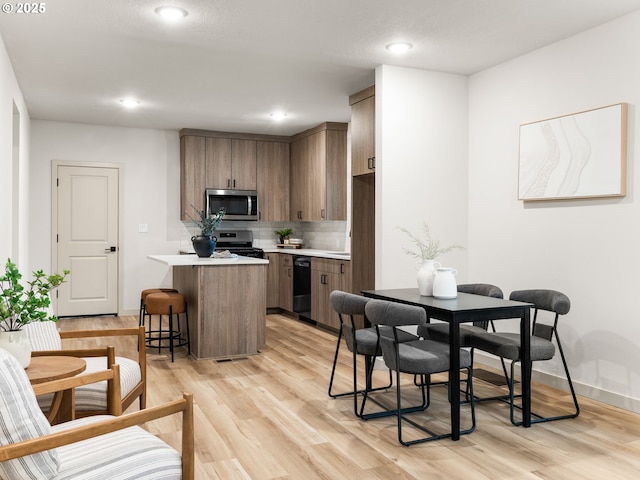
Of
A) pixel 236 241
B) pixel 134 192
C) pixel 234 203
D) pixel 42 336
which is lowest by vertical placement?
pixel 42 336

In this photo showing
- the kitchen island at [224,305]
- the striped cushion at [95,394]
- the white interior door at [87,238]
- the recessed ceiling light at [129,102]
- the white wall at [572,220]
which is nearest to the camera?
the striped cushion at [95,394]

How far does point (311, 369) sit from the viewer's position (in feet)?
14.9

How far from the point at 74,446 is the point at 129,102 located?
4654 millimetres

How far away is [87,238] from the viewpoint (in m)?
7.17

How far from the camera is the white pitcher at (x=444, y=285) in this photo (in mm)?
3469

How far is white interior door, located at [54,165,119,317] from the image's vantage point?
23.1ft

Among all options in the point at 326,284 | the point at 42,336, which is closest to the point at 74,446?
the point at 42,336

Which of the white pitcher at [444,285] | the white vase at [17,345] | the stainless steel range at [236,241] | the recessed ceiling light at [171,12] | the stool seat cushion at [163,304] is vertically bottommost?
the stool seat cushion at [163,304]

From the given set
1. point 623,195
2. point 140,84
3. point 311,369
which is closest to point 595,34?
point 623,195

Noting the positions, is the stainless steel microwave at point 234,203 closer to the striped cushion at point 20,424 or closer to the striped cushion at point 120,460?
the striped cushion at point 120,460

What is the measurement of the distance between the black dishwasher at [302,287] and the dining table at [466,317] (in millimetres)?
3182

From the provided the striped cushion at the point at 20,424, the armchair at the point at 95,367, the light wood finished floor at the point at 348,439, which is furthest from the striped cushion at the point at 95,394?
the striped cushion at the point at 20,424

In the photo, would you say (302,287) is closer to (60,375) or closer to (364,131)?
(364,131)

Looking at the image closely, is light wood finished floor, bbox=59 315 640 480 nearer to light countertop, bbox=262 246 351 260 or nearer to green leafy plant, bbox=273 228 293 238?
light countertop, bbox=262 246 351 260
